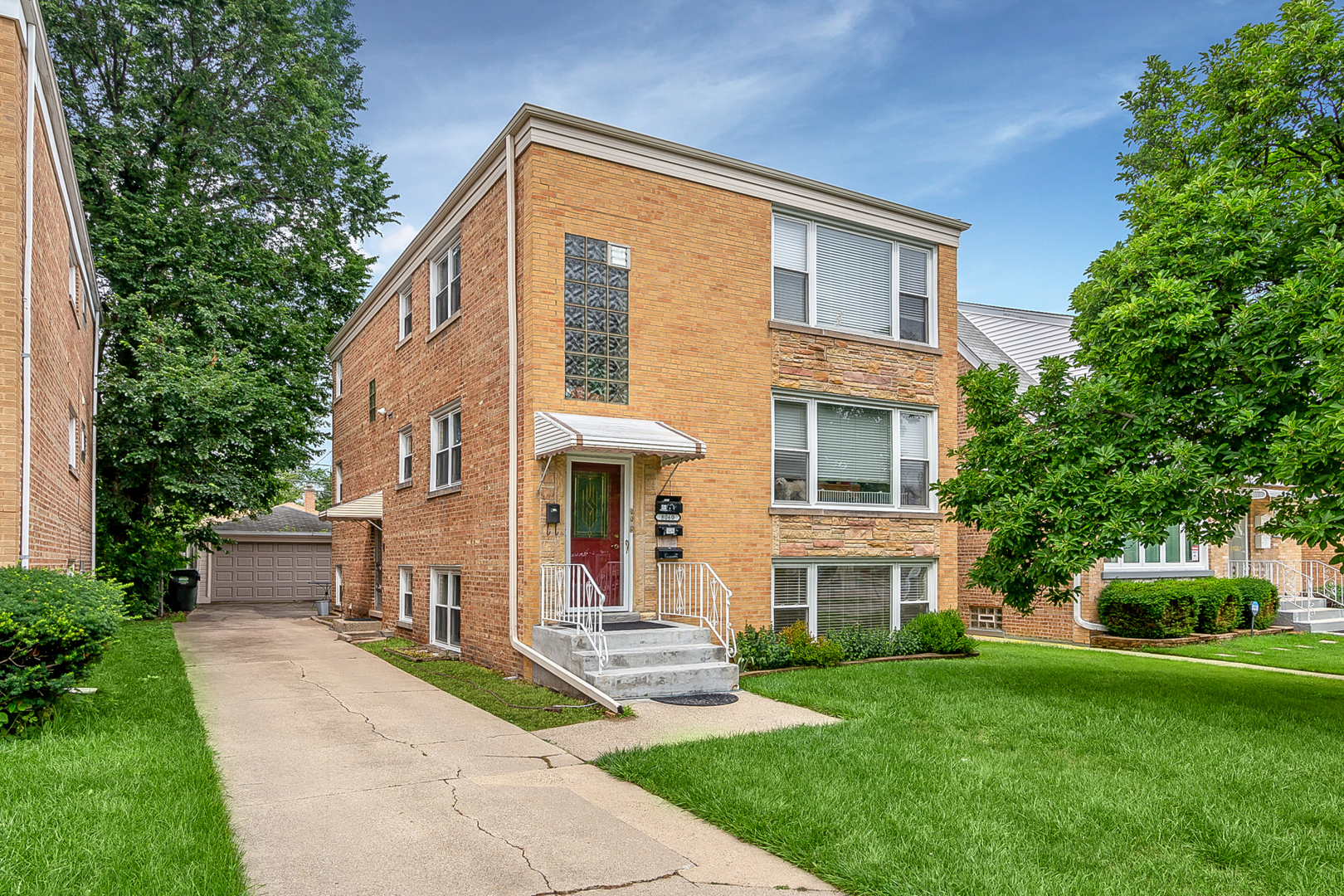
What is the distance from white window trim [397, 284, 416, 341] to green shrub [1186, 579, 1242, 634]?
634 inches

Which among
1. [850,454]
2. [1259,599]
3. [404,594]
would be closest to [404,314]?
[404,594]

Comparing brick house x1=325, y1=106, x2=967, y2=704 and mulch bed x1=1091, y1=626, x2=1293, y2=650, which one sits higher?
brick house x1=325, y1=106, x2=967, y2=704

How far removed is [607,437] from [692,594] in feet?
9.24

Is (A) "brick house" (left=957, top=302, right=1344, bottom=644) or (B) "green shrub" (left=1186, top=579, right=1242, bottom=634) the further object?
(B) "green shrub" (left=1186, top=579, right=1242, bottom=634)

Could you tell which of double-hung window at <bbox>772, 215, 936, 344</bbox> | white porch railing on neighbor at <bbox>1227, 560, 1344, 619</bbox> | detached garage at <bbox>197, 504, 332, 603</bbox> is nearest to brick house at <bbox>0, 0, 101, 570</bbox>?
double-hung window at <bbox>772, 215, 936, 344</bbox>

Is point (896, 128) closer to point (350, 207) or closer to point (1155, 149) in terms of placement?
point (1155, 149)

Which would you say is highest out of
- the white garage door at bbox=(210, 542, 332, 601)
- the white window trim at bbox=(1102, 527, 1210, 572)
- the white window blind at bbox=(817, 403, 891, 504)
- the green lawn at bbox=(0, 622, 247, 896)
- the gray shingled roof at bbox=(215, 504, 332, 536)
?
the white window blind at bbox=(817, 403, 891, 504)

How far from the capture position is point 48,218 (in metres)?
10.2

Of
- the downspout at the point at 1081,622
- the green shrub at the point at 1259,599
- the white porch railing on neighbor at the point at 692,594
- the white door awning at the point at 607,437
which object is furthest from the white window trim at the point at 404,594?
the green shrub at the point at 1259,599

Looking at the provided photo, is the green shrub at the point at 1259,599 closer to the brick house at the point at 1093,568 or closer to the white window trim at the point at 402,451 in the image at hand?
the brick house at the point at 1093,568

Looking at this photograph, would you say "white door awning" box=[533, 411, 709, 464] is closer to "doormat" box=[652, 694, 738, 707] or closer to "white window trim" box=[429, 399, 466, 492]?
"doormat" box=[652, 694, 738, 707]

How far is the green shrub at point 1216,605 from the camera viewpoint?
16859 millimetres

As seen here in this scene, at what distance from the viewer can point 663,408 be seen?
37.7 ft

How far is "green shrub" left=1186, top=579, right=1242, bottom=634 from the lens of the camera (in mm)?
16859
